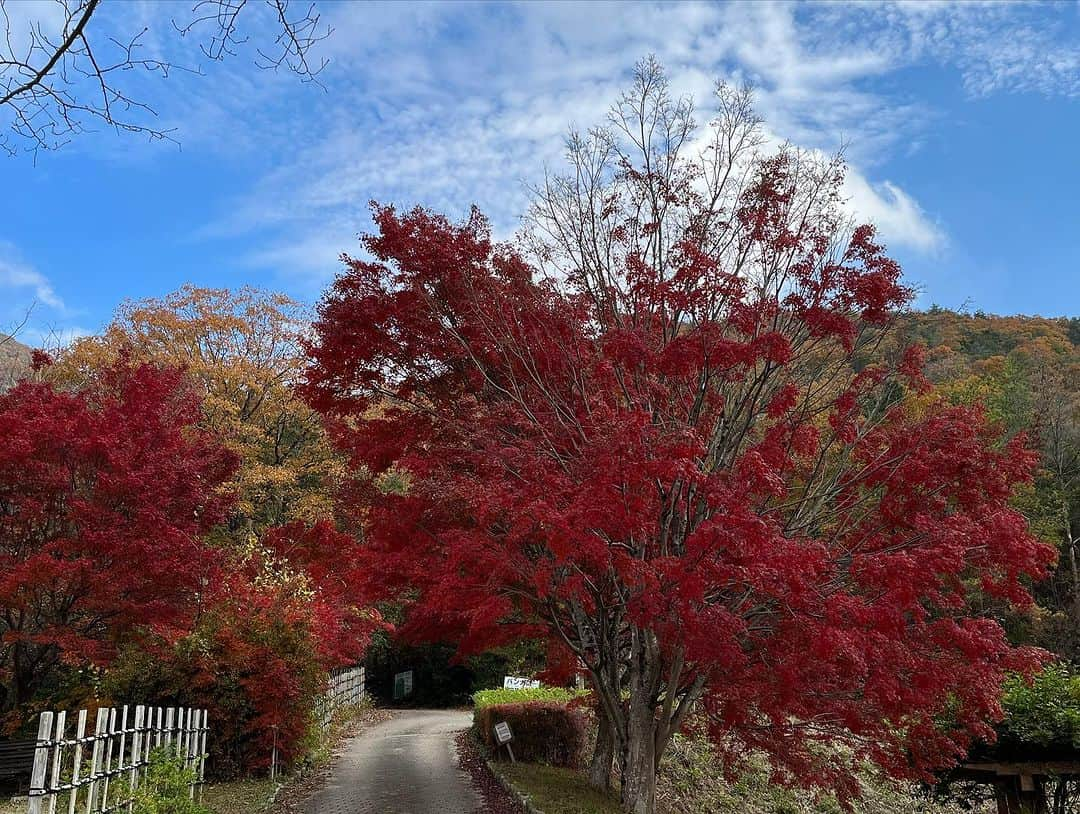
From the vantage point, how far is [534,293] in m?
9.91

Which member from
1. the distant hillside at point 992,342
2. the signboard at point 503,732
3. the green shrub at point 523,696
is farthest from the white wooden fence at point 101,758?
the distant hillside at point 992,342

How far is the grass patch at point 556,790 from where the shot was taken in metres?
9.82

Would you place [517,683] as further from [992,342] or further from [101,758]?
[992,342]

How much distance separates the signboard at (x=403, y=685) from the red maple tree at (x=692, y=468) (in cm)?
2521

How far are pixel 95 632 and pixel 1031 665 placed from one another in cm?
1229

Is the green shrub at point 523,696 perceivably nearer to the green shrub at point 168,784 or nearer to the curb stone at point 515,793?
the curb stone at point 515,793

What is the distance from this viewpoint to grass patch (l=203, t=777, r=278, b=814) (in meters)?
10.6

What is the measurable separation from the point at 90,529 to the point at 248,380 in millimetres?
14728

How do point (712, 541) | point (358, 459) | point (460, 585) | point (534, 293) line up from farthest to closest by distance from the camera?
point (358, 459), point (534, 293), point (460, 585), point (712, 541)

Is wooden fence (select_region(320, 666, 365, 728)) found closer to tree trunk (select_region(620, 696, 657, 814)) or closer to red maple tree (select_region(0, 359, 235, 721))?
red maple tree (select_region(0, 359, 235, 721))

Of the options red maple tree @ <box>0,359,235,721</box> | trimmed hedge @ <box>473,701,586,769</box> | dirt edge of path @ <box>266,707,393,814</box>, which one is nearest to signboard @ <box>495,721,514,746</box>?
trimmed hedge @ <box>473,701,586,769</box>

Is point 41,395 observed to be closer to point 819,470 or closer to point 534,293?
point 534,293

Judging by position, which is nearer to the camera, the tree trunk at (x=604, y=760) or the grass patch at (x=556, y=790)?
the grass patch at (x=556, y=790)

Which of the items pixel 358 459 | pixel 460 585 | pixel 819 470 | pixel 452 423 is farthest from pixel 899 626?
pixel 358 459
